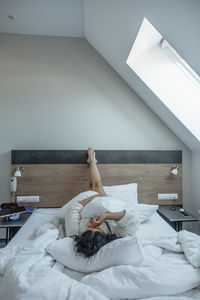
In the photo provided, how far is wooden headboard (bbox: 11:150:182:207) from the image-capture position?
2766 mm

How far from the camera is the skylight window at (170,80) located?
7.70ft

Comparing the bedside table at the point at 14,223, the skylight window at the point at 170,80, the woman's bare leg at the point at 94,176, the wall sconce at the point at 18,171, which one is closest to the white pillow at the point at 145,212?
the woman's bare leg at the point at 94,176

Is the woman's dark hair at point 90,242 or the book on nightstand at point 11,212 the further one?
the book on nightstand at point 11,212

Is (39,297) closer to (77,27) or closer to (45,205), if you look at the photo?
(45,205)

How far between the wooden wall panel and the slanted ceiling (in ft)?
2.04

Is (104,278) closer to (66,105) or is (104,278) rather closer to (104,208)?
(104,208)

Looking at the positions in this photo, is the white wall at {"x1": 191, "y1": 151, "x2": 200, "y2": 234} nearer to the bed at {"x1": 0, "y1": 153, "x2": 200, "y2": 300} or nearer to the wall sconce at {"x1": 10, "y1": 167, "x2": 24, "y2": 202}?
the bed at {"x1": 0, "y1": 153, "x2": 200, "y2": 300}

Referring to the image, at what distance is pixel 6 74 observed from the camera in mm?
2836

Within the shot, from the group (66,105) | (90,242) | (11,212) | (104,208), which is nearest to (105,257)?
(90,242)

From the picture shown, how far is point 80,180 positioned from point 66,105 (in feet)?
3.50

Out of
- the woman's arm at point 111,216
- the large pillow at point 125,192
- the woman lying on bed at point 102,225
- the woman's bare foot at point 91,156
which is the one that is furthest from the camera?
the woman's bare foot at point 91,156

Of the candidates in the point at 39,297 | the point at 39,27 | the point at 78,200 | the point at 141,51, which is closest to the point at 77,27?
the point at 39,27

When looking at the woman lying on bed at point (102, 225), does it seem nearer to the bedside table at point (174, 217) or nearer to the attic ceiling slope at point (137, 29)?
the bedside table at point (174, 217)

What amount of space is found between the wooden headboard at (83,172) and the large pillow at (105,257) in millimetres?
1464
